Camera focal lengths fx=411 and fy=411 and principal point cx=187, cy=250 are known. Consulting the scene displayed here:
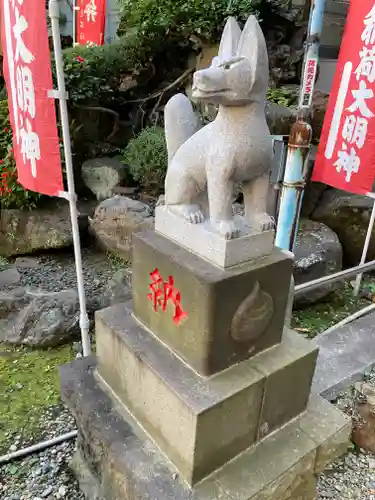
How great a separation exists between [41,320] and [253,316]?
2852 millimetres

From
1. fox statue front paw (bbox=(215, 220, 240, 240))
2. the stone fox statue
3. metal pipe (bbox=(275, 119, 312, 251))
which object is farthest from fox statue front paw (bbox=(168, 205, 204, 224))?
metal pipe (bbox=(275, 119, 312, 251))

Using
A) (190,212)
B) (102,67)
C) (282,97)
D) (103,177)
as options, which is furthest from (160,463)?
(102,67)

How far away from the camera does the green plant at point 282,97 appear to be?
6312mm

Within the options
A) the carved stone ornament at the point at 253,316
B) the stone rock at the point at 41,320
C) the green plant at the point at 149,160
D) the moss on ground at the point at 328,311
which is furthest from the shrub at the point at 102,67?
the carved stone ornament at the point at 253,316

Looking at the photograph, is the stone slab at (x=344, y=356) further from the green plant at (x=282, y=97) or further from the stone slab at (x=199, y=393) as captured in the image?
the green plant at (x=282, y=97)

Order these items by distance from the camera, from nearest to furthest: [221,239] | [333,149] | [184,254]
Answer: [221,239]
[184,254]
[333,149]

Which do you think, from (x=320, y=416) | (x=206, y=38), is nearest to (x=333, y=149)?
(x=320, y=416)

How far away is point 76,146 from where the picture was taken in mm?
7215

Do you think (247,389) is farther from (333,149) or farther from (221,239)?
(333,149)

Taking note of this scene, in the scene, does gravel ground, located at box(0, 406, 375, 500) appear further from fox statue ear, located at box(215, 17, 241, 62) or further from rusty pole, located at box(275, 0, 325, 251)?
fox statue ear, located at box(215, 17, 241, 62)

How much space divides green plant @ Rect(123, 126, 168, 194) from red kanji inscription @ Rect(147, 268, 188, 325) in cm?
443

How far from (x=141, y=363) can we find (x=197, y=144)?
1.18 meters

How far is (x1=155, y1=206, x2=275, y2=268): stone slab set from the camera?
196cm

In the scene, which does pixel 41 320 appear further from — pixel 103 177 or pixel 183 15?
pixel 183 15
